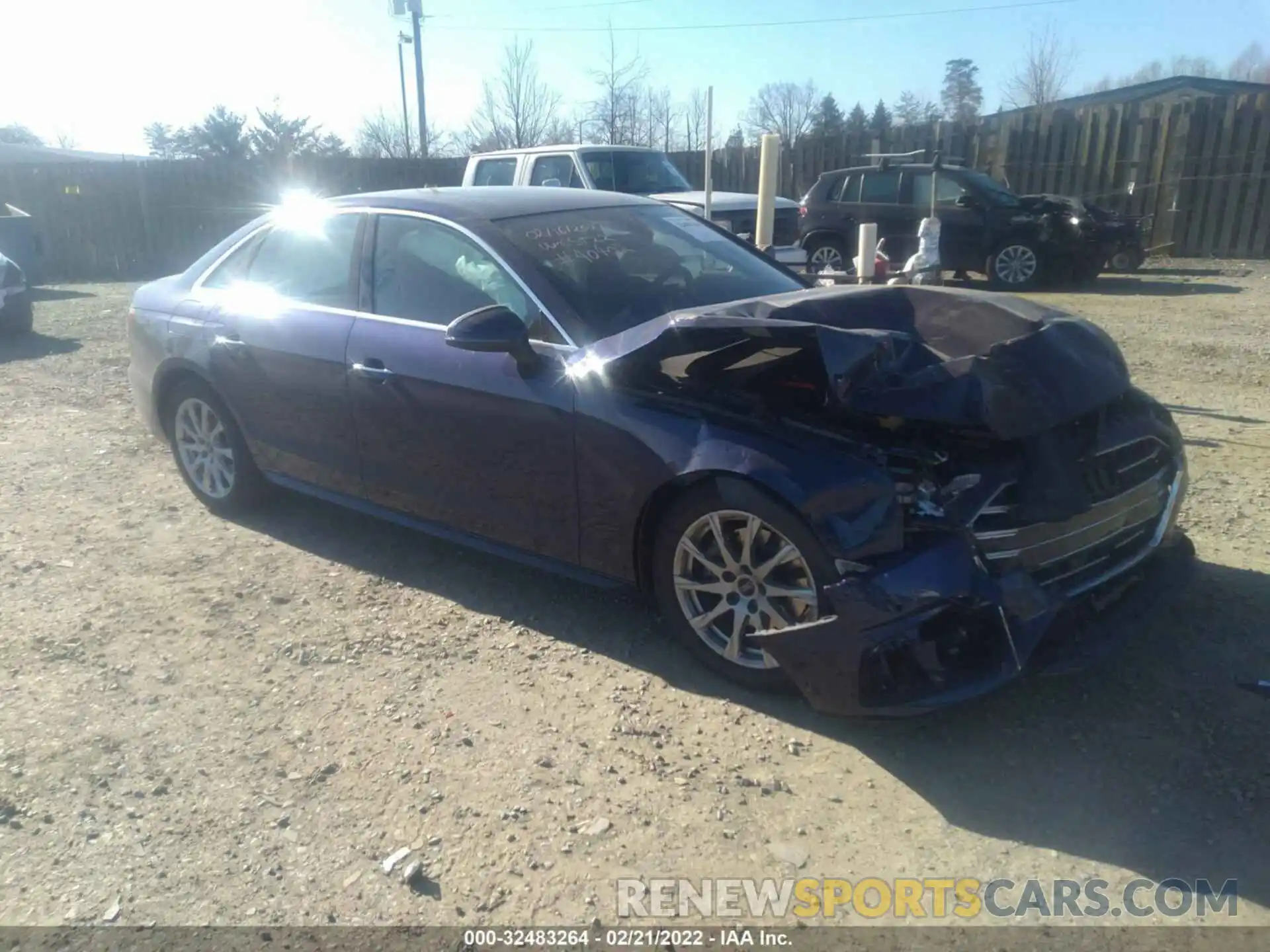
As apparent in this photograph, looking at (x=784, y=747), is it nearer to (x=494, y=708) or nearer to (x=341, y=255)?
(x=494, y=708)

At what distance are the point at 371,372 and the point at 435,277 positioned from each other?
49 cm

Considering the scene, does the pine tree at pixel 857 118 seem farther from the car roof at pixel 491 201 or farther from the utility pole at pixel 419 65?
the car roof at pixel 491 201

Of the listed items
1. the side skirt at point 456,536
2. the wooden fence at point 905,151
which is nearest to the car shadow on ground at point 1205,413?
the side skirt at point 456,536

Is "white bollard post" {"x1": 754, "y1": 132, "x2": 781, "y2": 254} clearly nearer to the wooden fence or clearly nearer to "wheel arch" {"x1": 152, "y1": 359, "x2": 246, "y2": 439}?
"wheel arch" {"x1": 152, "y1": 359, "x2": 246, "y2": 439}

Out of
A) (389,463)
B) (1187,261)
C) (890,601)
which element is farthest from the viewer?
(1187,261)

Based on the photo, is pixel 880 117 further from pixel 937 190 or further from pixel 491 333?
pixel 491 333

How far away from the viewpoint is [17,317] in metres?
11.8

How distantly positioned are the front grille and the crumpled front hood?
21 centimetres

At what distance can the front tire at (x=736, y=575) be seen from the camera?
325 centimetres

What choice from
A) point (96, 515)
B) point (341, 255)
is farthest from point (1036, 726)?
point (96, 515)

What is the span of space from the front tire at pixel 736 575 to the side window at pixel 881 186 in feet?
39.1

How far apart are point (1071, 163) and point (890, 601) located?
16402 mm

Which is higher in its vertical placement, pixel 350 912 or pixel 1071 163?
pixel 1071 163

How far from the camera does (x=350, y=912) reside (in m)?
2.67
